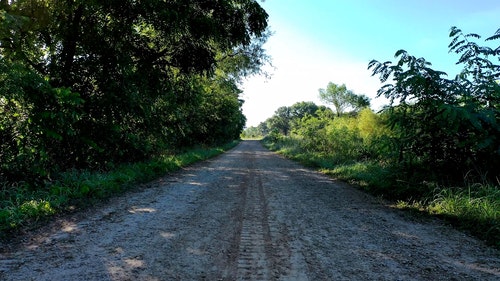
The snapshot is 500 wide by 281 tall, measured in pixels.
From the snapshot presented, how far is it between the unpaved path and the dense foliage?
7.62 feet

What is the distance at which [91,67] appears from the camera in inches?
355

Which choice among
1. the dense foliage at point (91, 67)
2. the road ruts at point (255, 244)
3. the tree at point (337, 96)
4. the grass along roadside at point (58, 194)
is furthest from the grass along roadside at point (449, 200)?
the tree at point (337, 96)

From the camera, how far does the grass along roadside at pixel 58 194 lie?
17.3 feet

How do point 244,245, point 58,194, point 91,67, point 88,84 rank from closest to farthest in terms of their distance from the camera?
point 244,245 → point 58,194 → point 91,67 → point 88,84

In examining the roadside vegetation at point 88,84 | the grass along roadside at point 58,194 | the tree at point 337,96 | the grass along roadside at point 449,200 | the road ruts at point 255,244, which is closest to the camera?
the road ruts at point 255,244

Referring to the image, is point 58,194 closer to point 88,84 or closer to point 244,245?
point 88,84

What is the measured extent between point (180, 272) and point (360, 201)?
559cm

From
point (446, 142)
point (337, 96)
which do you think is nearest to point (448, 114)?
point (446, 142)

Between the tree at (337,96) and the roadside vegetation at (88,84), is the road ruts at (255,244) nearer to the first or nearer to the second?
the roadside vegetation at (88,84)

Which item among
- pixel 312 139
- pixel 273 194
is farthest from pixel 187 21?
pixel 312 139

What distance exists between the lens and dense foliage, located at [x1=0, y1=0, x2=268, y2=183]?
667 cm

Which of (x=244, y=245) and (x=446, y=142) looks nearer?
(x=244, y=245)

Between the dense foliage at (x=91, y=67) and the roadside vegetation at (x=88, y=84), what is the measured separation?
3 cm

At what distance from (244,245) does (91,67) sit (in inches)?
285
